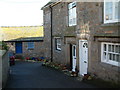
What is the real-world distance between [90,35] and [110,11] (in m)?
2.28

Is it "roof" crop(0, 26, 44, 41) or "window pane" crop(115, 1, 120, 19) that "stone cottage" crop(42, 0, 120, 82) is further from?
"roof" crop(0, 26, 44, 41)

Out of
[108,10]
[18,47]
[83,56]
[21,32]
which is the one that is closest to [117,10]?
[108,10]

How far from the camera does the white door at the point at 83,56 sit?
1331 cm

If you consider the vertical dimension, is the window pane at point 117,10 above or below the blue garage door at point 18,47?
above

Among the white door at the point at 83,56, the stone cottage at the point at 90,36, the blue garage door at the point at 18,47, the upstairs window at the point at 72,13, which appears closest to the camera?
the stone cottage at the point at 90,36

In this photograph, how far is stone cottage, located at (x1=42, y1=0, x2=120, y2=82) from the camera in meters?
10.1

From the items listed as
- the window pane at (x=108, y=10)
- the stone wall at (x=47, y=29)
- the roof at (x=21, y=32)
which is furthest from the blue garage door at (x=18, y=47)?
the window pane at (x=108, y=10)

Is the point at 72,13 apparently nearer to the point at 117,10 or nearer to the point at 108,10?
the point at 108,10

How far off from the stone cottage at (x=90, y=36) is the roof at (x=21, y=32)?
15244mm

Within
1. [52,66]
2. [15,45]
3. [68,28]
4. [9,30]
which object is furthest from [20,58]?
[68,28]

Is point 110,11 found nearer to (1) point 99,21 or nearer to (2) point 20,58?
(1) point 99,21

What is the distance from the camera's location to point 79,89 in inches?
408

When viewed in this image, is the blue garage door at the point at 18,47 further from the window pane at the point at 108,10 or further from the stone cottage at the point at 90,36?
the window pane at the point at 108,10

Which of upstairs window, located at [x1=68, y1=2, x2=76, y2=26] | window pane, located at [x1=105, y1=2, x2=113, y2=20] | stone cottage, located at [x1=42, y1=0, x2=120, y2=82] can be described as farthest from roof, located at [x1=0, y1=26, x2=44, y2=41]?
window pane, located at [x1=105, y1=2, x2=113, y2=20]
